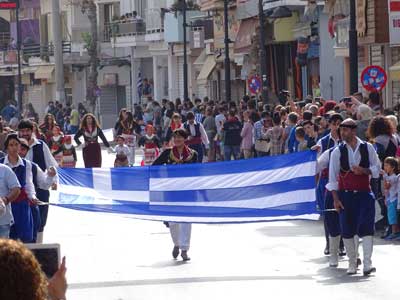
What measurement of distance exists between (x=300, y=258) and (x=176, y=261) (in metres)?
1.46

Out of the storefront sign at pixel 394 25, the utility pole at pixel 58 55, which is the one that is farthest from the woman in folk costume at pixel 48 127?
the utility pole at pixel 58 55

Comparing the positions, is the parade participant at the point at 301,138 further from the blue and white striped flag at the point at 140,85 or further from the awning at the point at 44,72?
the awning at the point at 44,72

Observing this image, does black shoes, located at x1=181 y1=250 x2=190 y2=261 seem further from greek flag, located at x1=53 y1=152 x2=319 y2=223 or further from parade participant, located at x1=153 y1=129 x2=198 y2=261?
greek flag, located at x1=53 y1=152 x2=319 y2=223

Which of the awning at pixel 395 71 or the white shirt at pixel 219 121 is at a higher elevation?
the awning at pixel 395 71

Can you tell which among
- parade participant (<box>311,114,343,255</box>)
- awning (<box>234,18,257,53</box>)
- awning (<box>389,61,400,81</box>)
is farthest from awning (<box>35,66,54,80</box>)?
parade participant (<box>311,114,343,255</box>)

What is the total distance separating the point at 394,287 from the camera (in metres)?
13.4

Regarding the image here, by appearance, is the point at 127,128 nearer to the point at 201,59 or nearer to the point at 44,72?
the point at 201,59

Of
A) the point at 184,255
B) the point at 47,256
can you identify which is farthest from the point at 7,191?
the point at 47,256

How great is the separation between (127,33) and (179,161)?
58.5 metres

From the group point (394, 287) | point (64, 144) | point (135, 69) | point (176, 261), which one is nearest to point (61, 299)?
point (394, 287)

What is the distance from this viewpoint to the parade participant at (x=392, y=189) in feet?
61.2

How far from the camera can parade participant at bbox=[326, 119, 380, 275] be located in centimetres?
1438

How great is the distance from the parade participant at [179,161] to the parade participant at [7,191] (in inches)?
144

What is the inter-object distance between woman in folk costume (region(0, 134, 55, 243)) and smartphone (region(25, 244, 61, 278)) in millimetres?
6295
